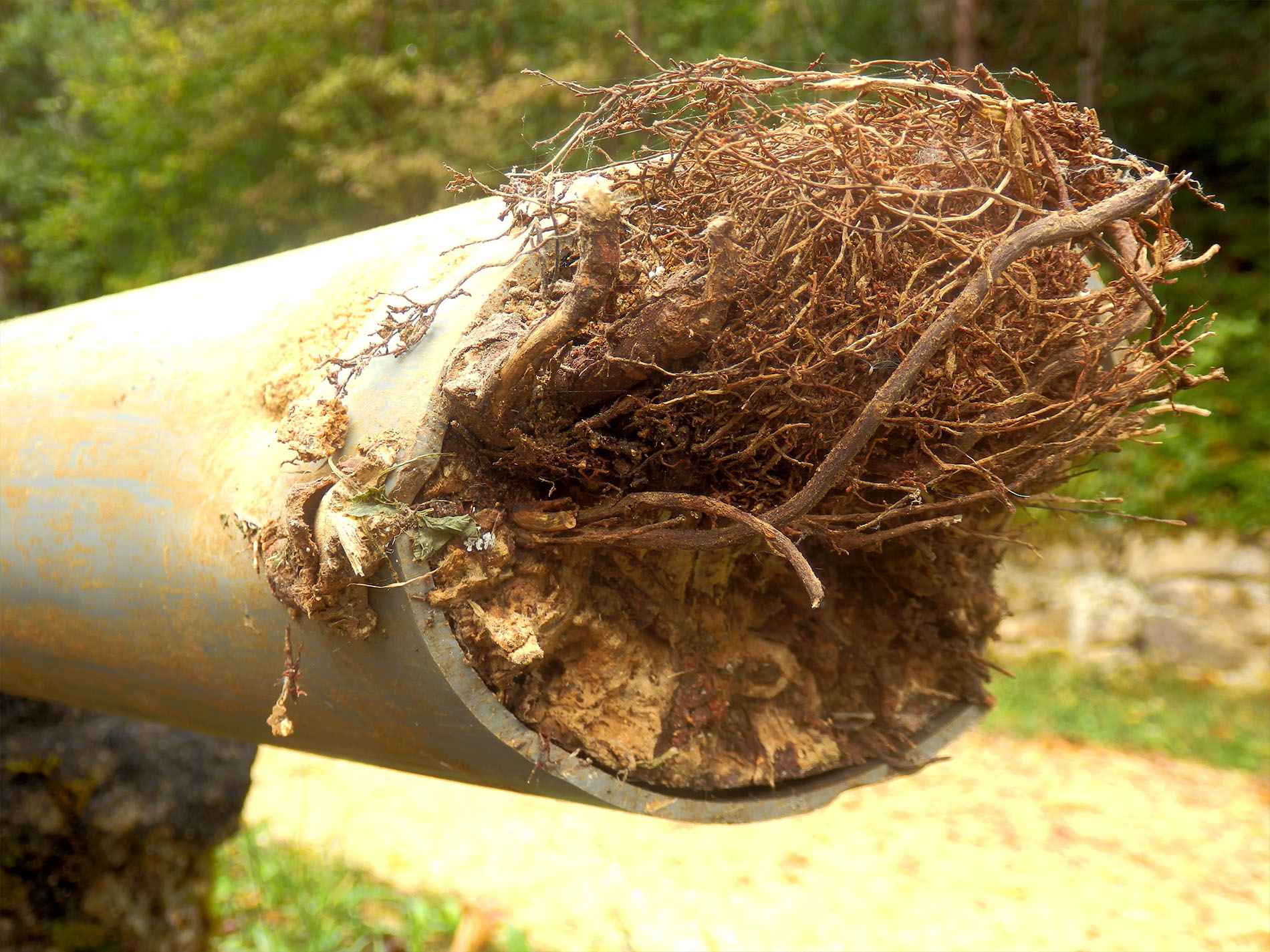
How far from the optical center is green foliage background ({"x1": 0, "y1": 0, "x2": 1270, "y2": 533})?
7020 millimetres

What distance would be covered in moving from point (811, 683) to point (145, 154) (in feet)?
41.5

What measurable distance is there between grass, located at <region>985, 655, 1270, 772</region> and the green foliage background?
111cm

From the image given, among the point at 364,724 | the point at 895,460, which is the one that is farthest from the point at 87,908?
the point at 895,460

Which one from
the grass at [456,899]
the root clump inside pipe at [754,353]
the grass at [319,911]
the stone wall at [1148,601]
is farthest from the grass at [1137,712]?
the root clump inside pipe at [754,353]

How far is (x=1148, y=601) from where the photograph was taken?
6.62m

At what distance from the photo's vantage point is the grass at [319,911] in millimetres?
3311

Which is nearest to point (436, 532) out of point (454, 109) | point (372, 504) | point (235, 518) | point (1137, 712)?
point (372, 504)

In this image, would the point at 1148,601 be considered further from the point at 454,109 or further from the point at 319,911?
the point at 454,109

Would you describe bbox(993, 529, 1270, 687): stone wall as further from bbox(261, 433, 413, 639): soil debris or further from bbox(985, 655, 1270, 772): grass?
bbox(261, 433, 413, 639): soil debris

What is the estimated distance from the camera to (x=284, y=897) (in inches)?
142

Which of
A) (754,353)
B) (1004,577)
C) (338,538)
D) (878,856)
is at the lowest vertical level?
(1004,577)

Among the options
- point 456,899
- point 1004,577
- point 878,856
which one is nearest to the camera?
point 456,899

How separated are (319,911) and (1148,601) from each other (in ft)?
18.1

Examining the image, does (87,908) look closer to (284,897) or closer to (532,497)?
(284,897)
